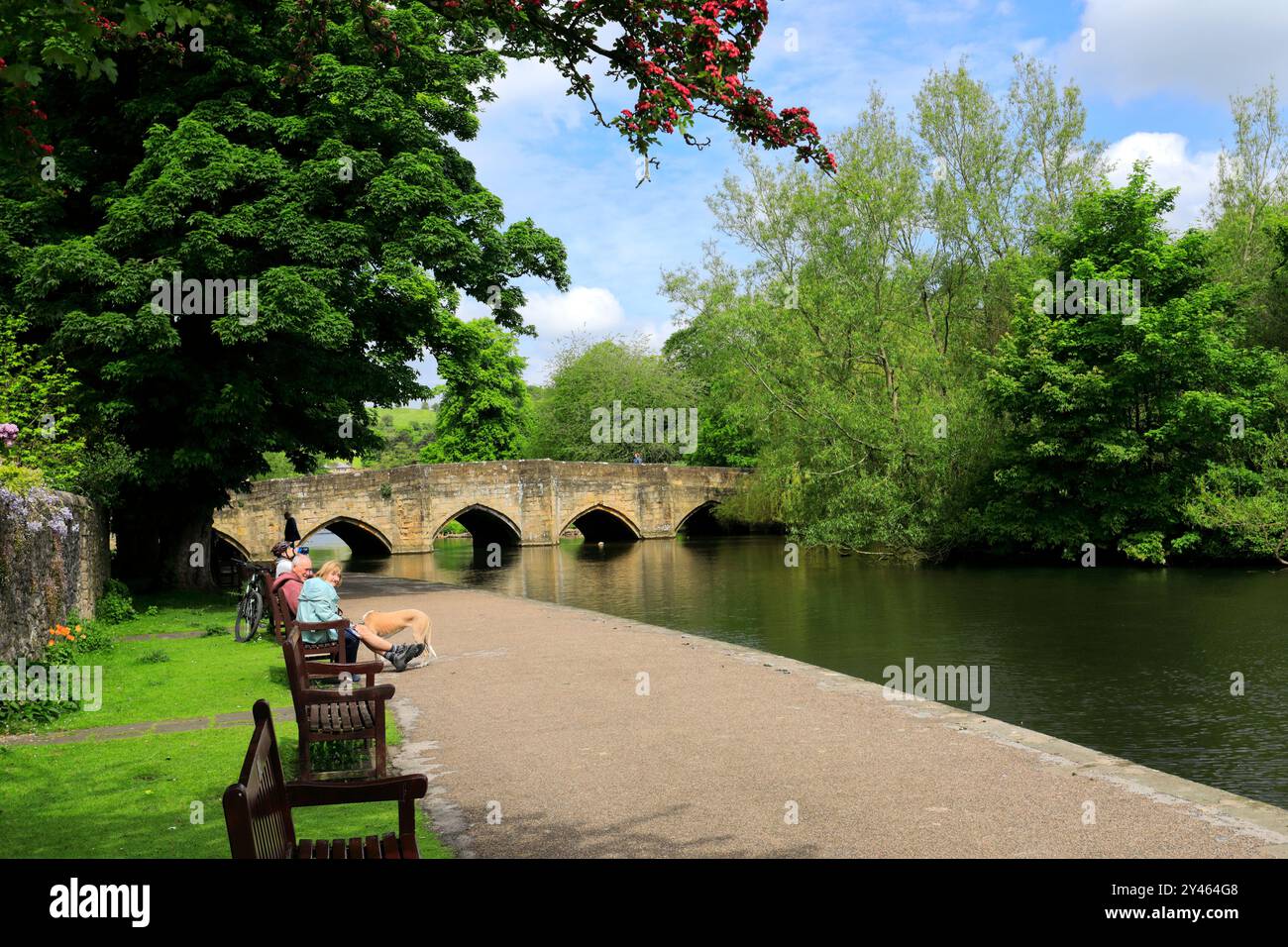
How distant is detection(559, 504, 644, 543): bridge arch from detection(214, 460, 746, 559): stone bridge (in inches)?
3.1

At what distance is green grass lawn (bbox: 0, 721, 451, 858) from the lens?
501cm

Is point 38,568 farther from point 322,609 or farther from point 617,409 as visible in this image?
point 617,409

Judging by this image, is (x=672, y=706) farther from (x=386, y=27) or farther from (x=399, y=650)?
(x=386, y=27)

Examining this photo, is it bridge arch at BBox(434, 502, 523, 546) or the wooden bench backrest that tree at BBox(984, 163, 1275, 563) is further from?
the wooden bench backrest

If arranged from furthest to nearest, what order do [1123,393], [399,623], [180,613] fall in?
1. [1123,393]
2. [180,613]
3. [399,623]

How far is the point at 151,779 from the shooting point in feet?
20.6

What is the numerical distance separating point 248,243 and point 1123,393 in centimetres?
2043

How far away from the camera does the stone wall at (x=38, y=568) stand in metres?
8.41

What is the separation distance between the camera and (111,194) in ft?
52.3

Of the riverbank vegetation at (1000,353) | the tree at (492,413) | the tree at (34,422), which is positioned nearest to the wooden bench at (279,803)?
the tree at (34,422)

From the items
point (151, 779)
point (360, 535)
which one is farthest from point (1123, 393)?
point (360, 535)
